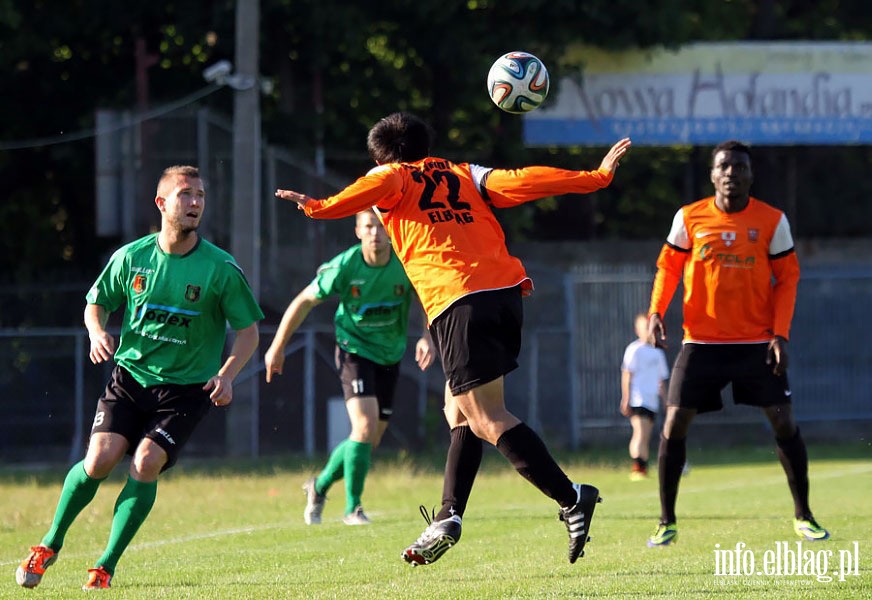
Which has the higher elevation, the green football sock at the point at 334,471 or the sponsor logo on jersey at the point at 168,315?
the sponsor logo on jersey at the point at 168,315

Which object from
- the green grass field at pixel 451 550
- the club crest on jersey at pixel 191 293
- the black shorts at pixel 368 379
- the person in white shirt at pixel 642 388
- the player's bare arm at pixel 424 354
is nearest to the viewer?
the green grass field at pixel 451 550

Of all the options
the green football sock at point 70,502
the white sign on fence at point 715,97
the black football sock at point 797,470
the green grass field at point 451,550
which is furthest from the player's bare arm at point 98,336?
the white sign on fence at point 715,97

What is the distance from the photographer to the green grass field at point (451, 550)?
7.23m

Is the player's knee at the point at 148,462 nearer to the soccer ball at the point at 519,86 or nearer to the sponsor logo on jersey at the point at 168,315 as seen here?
the sponsor logo on jersey at the point at 168,315

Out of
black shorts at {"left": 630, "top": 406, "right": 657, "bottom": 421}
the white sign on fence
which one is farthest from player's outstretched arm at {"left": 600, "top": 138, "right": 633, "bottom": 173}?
the white sign on fence

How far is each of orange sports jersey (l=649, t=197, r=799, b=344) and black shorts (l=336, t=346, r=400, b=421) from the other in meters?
2.72

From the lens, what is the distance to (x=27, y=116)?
80.4ft

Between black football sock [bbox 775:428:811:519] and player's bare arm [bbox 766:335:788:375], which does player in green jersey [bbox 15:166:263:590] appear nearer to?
player's bare arm [bbox 766:335:788:375]

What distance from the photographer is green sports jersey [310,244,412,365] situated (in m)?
10.9

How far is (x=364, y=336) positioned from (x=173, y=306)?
342cm

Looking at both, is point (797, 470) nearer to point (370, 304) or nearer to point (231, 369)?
point (370, 304)

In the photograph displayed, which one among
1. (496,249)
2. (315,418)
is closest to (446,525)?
(496,249)

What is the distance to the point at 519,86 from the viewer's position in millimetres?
7793

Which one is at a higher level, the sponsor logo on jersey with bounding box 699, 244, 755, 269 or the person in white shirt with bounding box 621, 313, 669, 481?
the sponsor logo on jersey with bounding box 699, 244, 755, 269
